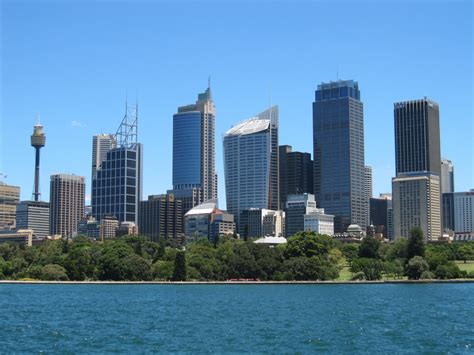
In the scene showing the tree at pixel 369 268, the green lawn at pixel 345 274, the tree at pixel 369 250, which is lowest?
the green lawn at pixel 345 274

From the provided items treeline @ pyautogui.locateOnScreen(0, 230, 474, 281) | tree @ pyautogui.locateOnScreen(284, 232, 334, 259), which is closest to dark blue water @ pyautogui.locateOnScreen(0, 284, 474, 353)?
treeline @ pyautogui.locateOnScreen(0, 230, 474, 281)

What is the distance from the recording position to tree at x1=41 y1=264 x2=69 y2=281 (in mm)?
160375

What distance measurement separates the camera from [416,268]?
156 m

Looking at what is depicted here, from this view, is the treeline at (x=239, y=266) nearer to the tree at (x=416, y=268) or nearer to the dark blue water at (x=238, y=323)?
the tree at (x=416, y=268)

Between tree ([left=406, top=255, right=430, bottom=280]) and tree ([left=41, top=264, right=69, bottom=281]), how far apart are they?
66775mm

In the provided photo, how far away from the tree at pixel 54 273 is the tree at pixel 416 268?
219 ft

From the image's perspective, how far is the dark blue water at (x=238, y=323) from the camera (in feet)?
179

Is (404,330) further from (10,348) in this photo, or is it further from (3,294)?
(3,294)

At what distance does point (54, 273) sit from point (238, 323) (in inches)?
3888

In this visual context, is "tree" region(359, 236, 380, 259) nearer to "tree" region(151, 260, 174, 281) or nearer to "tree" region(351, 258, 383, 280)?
"tree" region(351, 258, 383, 280)

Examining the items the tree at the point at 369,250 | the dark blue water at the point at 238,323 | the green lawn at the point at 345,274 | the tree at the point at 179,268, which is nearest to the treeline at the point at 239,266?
the tree at the point at 179,268

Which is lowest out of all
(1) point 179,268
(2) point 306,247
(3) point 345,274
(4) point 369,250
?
(3) point 345,274

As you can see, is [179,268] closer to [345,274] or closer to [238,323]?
[345,274]

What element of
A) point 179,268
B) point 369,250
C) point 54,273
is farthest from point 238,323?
point 369,250
